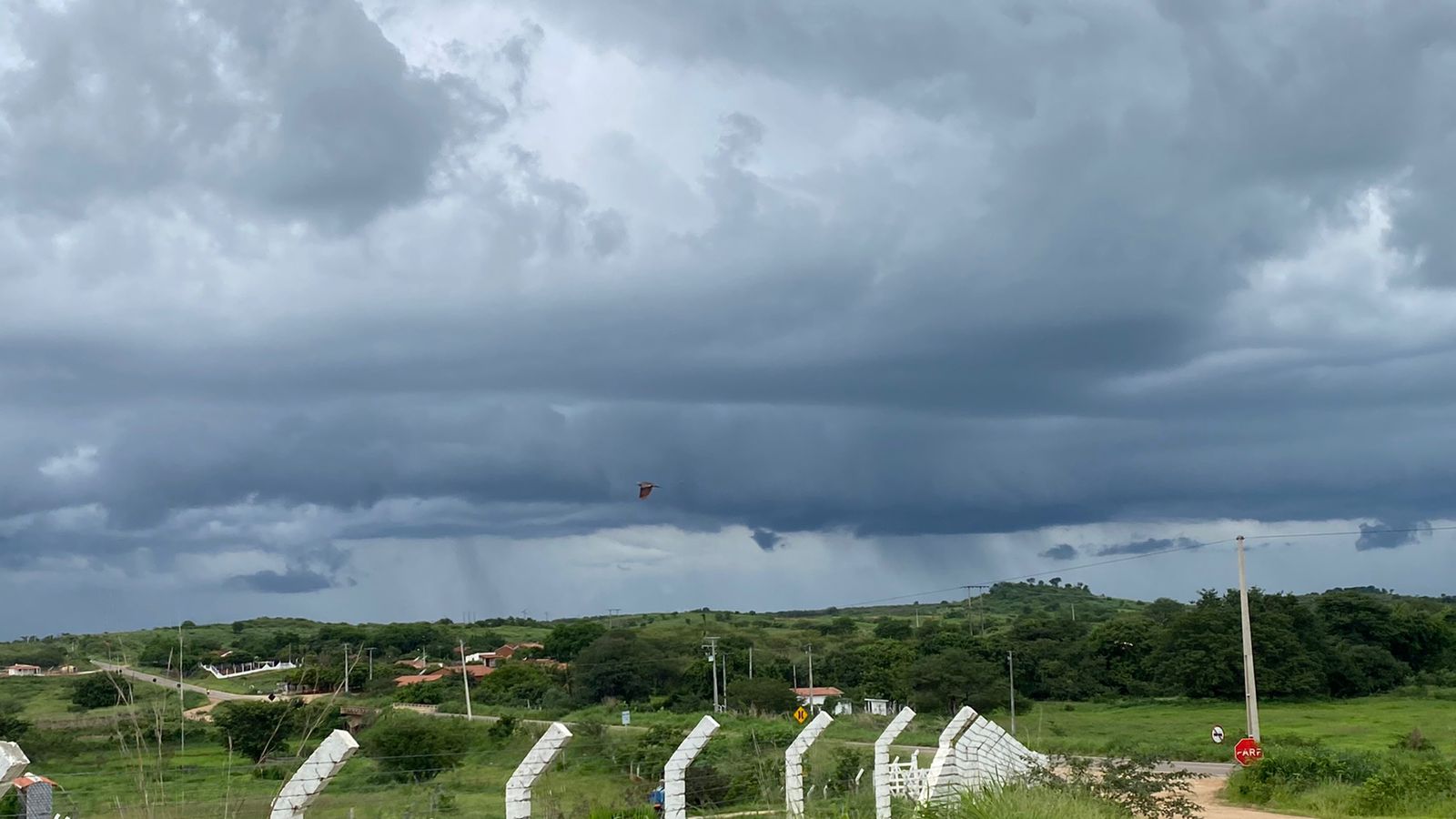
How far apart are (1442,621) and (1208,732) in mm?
42421

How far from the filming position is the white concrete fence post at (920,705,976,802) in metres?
12.3

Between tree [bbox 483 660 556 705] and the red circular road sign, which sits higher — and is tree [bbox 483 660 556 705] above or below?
below

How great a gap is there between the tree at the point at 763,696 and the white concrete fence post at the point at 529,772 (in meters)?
68.1

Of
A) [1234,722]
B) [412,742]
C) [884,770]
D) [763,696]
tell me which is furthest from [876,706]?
[884,770]

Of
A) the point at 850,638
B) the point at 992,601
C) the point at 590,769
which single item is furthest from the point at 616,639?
the point at 992,601

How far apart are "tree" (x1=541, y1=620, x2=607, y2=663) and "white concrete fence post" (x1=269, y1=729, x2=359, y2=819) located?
90.5m

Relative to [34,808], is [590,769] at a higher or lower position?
lower

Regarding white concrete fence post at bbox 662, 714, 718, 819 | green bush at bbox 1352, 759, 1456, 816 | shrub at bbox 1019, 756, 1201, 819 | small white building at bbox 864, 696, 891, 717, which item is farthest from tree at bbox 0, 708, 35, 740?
small white building at bbox 864, 696, 891, 717

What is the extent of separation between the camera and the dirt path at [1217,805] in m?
25.2

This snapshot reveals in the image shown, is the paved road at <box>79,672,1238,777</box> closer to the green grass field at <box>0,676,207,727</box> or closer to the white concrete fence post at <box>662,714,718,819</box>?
the white concrete fence post at <box>662,714,718,819</box>

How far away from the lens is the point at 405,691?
7700 centimetres

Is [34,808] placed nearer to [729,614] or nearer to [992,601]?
[729,614]

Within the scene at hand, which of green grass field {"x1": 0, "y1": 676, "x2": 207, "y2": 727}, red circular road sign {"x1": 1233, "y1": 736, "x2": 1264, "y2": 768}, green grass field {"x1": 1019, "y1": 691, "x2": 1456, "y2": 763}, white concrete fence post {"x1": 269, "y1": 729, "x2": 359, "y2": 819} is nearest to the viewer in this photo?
white concrete fence post {"x1": 269, "y1": 729, "x2": 359, "y2": 819}

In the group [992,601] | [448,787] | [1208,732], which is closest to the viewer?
[448,787]
